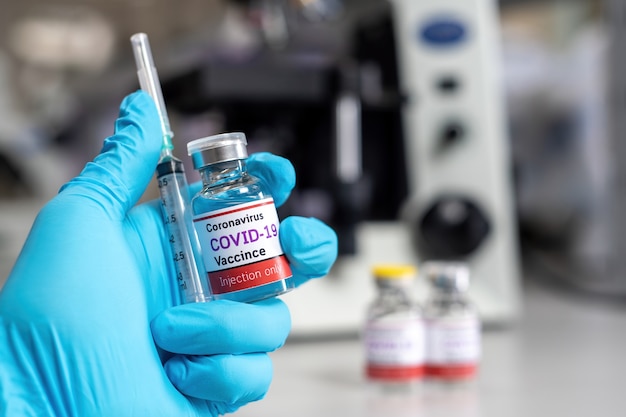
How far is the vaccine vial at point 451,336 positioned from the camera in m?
0.92

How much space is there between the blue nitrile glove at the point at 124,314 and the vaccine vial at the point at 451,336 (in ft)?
0.92

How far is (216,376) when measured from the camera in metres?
0.61

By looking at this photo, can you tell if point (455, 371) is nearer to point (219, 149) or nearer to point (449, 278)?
point (449, 278)

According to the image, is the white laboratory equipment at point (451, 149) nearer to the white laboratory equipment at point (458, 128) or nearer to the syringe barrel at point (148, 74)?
the white laboratory equipment at point (458, 128)

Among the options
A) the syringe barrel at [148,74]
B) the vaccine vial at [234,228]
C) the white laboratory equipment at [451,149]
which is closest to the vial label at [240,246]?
the vaccine vial at [234,228]

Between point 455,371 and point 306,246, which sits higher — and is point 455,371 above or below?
below

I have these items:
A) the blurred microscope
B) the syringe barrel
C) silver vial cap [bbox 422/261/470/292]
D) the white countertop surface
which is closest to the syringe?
the syringe barrel

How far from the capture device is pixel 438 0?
1427 mm

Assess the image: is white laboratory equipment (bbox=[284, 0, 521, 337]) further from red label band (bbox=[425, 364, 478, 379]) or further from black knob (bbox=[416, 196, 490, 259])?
red label band (bbox=[425, 364, 478, 379])

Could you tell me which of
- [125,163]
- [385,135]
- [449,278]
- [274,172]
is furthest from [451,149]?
[125,163]

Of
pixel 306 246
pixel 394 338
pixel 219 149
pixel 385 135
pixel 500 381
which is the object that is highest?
pixel 219 149

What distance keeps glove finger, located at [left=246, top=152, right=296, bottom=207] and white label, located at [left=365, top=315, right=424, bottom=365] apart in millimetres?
271

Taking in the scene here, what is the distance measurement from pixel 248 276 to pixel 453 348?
0.42 meters

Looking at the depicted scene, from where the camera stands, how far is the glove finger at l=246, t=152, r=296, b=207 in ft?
2.34
